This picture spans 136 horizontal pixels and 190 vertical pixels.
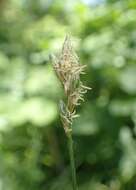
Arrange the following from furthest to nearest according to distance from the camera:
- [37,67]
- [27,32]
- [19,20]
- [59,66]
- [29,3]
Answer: [29,3] → [19,20] → [27,32] → [37,67] → [59,66]

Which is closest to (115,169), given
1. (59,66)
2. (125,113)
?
(125,113)

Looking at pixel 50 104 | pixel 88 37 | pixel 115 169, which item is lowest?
pixel 115 169

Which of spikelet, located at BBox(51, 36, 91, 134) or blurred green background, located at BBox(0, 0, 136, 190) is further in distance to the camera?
blurred green background, located at BBox(0, 0, 136, 190)

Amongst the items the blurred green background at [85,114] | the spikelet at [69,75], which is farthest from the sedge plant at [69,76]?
the blurred green background at [85,114]

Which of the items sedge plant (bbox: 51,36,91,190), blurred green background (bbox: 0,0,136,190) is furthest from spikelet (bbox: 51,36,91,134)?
blurred green background (bbox: 0,0,136,190)

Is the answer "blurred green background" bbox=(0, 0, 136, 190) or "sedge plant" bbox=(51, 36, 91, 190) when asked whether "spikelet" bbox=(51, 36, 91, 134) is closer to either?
"sedge plant" bbox=(51, 36, 91, 190)

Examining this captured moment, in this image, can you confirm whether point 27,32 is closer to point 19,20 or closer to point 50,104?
point 19,20

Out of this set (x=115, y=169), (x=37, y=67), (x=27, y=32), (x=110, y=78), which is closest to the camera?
(x=115, y=169)

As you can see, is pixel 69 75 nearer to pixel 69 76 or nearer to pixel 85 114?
pixel 69 76
